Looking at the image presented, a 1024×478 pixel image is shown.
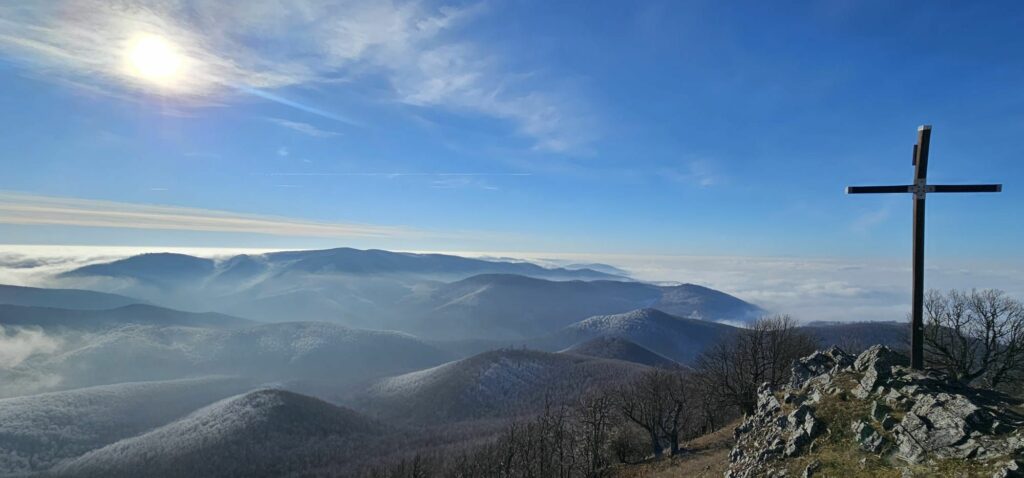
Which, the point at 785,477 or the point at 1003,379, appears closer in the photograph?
the point at 785,477

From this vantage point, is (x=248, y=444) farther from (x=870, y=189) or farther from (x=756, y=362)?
(x=870, y=189)

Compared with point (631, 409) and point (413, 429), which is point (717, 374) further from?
point (413, 429)

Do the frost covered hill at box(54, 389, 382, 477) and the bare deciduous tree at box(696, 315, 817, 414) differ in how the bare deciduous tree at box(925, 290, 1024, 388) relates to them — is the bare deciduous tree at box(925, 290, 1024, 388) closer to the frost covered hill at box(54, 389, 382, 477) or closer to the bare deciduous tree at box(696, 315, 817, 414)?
the bare deciduous tree at box(696, 315, 817, 414)

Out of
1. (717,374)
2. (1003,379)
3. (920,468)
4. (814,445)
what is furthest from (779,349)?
(920,468)

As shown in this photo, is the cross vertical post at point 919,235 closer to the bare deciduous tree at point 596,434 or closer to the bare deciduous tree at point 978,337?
the bare deciduous tree at point 978,337

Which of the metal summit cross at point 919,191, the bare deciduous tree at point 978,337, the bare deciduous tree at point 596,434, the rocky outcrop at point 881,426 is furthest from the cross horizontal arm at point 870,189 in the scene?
the bare deciduous tree at point 596,434
